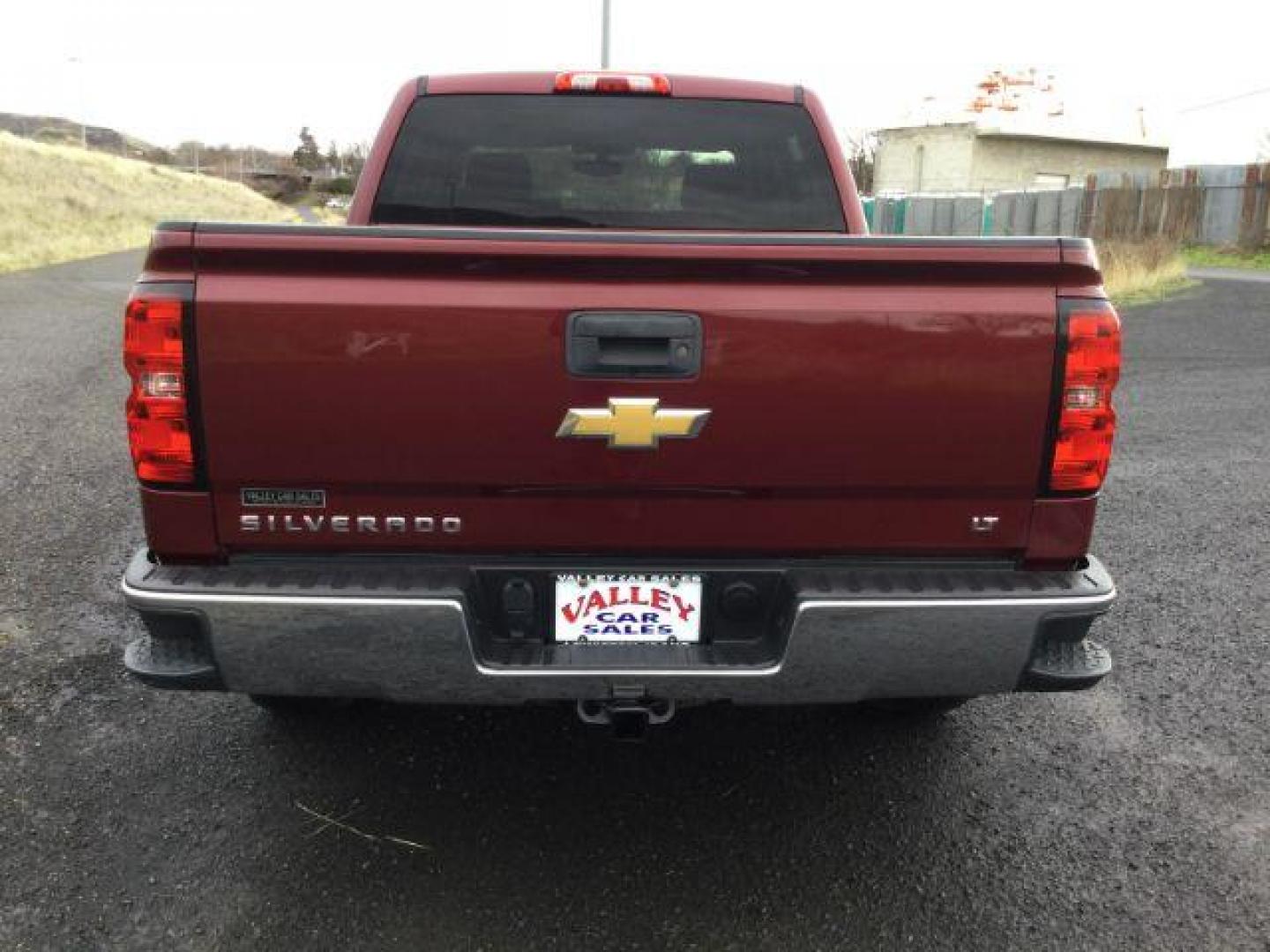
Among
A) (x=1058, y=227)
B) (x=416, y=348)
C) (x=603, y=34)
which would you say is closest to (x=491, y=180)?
(x=416, y=348)

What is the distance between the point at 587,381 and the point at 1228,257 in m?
28.1

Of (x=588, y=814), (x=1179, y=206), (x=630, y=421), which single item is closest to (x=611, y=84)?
(x=630, y=421)

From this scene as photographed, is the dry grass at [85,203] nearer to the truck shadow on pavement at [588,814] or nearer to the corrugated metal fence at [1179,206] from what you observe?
the truck shadow on pavement at [588,814]

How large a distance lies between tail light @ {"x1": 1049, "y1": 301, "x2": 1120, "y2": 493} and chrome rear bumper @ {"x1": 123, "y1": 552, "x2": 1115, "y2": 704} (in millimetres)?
258

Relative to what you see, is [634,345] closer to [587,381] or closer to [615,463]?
[587,381]

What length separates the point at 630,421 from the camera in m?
2.24

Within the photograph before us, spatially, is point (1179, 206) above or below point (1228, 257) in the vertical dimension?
above

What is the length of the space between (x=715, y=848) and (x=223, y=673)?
4.25 ft

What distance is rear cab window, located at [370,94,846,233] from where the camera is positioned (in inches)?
148

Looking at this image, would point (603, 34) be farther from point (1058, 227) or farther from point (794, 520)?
point (1058, 227)

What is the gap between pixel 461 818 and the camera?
2.84 metres

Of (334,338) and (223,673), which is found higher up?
(334,338)

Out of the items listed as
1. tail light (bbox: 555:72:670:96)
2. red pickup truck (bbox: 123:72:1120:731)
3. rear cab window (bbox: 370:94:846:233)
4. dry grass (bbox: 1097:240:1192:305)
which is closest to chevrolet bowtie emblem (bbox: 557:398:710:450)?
red pickup truck (bbox: 123:72:1120:731)

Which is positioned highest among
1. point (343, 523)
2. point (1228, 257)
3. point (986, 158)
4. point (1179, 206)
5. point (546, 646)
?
point (986, 158)
